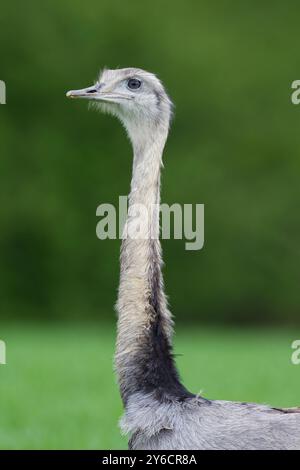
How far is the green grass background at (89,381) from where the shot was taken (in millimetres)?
7398

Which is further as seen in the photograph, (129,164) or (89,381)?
(129,164)

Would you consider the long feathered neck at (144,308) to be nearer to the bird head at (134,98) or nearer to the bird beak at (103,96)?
the bird head at (134,98)

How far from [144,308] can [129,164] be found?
50.4ft

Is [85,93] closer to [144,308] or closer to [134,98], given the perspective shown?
[134,98]

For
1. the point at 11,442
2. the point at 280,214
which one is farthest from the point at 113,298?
the point at 11,442

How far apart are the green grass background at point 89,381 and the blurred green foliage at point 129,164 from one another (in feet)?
13.4

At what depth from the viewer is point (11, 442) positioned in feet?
22.6

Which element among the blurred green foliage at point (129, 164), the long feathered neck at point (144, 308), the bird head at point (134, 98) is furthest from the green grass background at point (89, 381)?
the blurred green foliage at point (129, 164)

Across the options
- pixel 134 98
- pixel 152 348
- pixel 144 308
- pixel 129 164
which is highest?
pixel 129 164

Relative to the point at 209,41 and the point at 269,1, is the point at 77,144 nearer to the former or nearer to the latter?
the point at 209,41

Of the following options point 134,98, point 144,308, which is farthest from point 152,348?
point 134,98

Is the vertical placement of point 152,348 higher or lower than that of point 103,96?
lower

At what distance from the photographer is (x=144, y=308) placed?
4.62 metres

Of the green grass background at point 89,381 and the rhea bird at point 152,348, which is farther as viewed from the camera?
the green grass background at point 89,381
